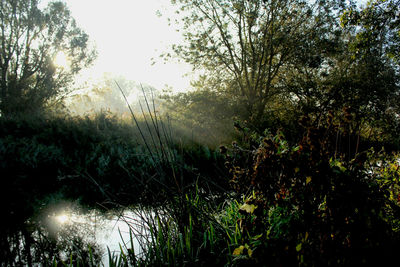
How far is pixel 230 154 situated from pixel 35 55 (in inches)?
772

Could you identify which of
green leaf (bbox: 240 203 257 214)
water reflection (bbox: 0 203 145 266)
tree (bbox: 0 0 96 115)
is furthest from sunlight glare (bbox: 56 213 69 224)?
tree (bbox: 0 0 96 115)

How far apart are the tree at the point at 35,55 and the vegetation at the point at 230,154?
1.06 metres

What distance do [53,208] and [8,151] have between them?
14.9 ft

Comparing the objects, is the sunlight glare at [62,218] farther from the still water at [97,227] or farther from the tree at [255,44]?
the tree at [255,44]

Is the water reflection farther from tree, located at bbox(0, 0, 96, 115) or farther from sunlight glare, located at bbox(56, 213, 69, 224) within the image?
tree, located at bbox(0, 0, 96, 115)

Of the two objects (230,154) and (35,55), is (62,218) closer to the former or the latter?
(230,154)

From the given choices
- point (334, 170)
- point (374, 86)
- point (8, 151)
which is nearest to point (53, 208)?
point (8, 151)

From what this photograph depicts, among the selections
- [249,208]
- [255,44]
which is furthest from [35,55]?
[249,208]

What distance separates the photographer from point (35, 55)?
1841cm

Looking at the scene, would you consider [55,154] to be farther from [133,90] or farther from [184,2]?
[133,90]

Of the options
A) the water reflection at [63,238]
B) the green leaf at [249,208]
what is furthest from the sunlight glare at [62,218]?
the green leaf at [249,208]

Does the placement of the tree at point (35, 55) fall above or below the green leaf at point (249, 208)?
above

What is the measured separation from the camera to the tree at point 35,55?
1698 cm

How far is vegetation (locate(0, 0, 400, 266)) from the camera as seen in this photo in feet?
5.97
